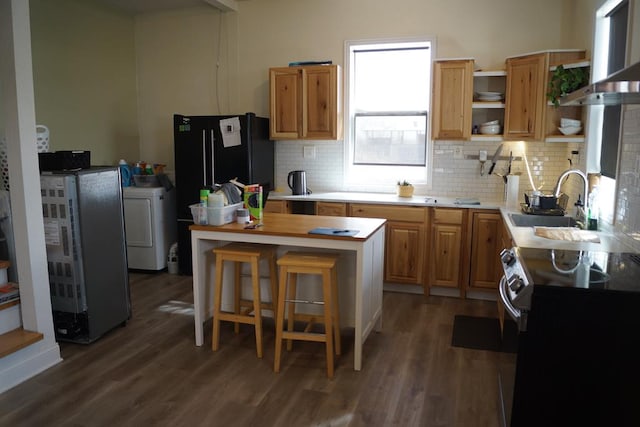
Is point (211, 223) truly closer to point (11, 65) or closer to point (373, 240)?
point (373, 240)

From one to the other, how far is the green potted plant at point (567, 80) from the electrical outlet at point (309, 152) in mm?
2354

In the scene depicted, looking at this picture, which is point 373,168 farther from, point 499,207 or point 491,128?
point 499,207

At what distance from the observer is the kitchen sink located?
3.49 meters

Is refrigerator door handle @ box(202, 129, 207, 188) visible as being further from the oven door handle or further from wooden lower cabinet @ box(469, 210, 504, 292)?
the oven door handle

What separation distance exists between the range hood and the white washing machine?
4.09 meters

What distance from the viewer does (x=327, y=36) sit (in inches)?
200

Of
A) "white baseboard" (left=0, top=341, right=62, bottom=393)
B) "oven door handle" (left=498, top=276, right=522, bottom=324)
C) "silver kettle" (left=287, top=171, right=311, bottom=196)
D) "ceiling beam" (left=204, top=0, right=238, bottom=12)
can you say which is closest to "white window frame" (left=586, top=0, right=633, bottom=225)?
"oven door handle" (left=498, top=276, right=522, bottom=324)

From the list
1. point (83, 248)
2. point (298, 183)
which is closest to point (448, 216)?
point (298, 183)

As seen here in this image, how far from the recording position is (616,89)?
1.81 metres

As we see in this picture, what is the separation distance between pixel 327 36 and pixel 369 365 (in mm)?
3388

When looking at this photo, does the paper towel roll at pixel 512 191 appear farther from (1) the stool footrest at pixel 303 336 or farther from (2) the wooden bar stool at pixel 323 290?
(1) the stool footrest at pixel 303 336

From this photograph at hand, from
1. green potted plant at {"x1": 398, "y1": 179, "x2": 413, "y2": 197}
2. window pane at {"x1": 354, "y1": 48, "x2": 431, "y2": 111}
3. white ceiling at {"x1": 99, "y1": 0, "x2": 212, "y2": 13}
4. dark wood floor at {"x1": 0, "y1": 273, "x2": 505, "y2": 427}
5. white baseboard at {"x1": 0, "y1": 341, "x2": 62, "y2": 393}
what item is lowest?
dark wood floor at {"x1": 0, "y1": 273, "x2": 505, "y2": 427}

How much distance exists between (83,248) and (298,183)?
2264 millimetres

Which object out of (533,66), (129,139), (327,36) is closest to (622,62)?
(533,66)
